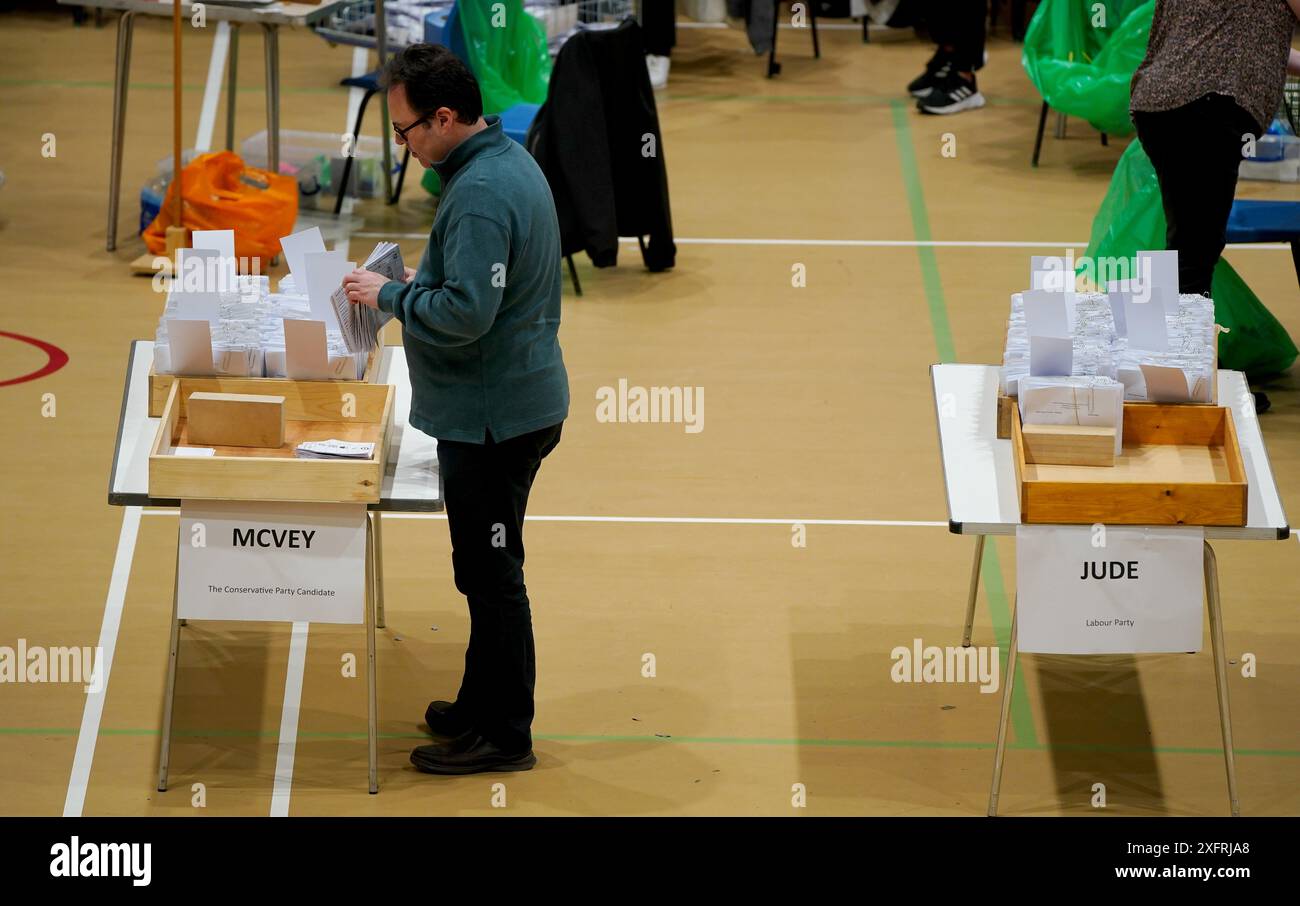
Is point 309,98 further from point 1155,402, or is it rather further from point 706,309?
point 1155,402

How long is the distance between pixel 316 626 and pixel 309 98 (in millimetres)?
4838

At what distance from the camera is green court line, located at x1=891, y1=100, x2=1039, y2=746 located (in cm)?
424

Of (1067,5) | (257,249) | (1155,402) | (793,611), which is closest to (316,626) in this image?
(793,611)

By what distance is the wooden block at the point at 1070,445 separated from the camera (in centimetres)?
366

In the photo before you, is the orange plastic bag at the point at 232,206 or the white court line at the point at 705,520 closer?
the white court line at the point at 705,520

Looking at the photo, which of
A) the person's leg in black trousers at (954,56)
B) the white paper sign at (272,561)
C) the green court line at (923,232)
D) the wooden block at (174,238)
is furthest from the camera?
the person's leg in black trousers at (954,56)

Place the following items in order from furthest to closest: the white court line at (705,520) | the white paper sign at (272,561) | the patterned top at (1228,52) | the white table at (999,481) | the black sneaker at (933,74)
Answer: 1. the black sneaker at (933,74)
2. the white court line at (705,520)
3. the patterned top at (1228,52)
4. the white paper sign at (272,561)
5. the white table at (999,481)

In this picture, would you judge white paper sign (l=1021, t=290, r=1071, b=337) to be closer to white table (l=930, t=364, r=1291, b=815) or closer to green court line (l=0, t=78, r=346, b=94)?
white table (l=930, t=364, r=1291, b=815)

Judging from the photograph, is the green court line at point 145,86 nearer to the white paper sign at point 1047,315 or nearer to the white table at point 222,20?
the white table at point 222,20

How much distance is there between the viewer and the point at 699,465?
212 inches

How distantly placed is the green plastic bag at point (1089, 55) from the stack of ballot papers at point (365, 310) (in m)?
4.46

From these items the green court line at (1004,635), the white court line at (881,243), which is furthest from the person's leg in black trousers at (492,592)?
the white court line at (881,243)
